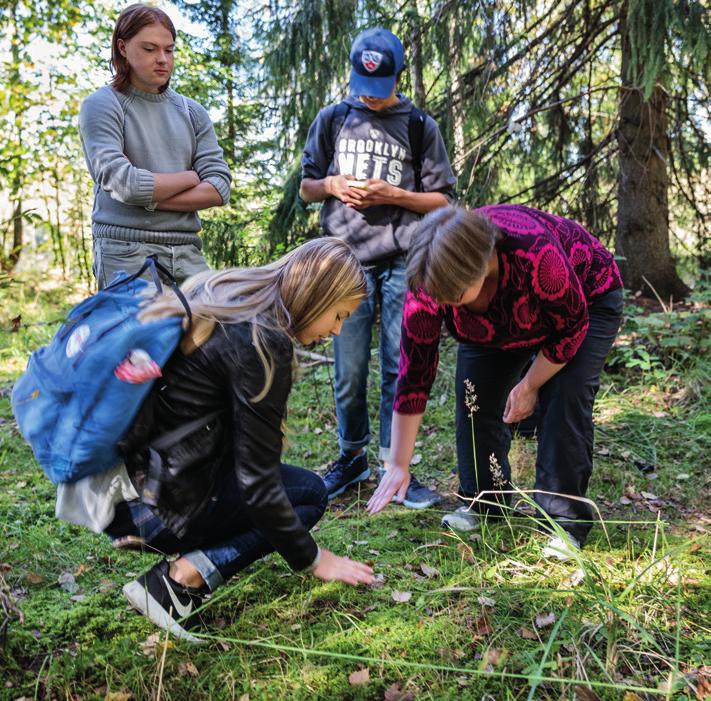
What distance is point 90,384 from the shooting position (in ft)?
5.37

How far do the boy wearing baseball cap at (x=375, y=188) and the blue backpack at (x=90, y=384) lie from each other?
5.05ft

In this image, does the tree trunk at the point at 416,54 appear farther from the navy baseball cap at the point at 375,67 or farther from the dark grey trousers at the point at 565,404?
the dark grey trousers at the point at 565,404

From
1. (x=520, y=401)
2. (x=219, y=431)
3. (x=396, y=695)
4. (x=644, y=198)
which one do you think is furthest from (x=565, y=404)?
(x=644, y=198)

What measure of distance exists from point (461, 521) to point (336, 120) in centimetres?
203

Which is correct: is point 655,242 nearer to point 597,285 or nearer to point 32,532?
point 597,285

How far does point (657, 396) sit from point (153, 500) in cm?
369

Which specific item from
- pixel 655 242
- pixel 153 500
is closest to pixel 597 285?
pixel 153 500

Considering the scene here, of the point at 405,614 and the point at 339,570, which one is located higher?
the point at 339,570

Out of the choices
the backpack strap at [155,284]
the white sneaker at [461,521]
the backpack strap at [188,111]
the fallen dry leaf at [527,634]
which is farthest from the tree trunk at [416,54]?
the fallen dry leaf at [527,634]

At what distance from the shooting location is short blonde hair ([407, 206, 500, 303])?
1.96m

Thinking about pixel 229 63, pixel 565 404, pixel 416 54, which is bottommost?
pixel 565 404

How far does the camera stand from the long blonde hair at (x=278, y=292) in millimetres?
1795

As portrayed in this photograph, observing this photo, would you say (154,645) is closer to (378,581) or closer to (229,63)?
(378,581)

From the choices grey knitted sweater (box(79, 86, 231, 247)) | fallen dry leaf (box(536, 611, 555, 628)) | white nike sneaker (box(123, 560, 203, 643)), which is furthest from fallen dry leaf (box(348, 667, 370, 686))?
grey knitted sweater (box(79, 86, 231, 247))
